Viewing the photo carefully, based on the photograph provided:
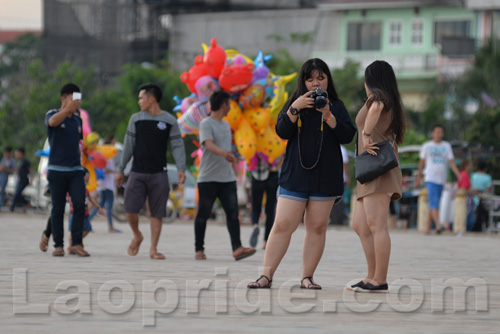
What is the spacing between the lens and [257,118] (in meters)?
16.0

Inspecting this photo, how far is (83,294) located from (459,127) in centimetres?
2940

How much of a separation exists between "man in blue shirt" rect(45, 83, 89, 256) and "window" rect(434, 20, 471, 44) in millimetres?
46090

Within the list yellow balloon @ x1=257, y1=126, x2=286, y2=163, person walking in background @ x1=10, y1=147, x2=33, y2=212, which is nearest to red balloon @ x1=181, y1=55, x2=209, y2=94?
yellow balloon @ x1=257, y1=126, x2=286, y2=163

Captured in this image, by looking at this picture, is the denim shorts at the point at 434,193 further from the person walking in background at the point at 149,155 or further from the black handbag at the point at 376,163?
the black handbag at the point at 376,163

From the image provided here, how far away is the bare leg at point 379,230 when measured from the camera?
8781mm

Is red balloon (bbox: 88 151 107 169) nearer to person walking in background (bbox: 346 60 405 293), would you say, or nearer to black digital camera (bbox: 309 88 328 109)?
person walking in background (bbox: 346 60 405 293)

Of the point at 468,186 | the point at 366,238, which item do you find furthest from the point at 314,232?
the point at 468,186

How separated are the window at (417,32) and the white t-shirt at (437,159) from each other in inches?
1519

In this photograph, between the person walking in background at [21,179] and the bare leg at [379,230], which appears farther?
the person walking in background at [21,179]

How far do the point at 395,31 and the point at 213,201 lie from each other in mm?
47376

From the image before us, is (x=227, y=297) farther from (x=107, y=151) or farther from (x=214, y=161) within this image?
(x=107, y=151)

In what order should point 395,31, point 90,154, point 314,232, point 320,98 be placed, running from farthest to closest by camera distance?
point 395,31 < point 90,154 < point 314,232 < point 320,98

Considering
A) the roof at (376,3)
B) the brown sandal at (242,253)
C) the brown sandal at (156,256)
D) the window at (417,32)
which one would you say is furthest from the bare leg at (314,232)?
the window at (417,32)

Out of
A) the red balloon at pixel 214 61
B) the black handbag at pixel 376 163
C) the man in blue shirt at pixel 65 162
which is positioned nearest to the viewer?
the black handbag at pixel 376 163
